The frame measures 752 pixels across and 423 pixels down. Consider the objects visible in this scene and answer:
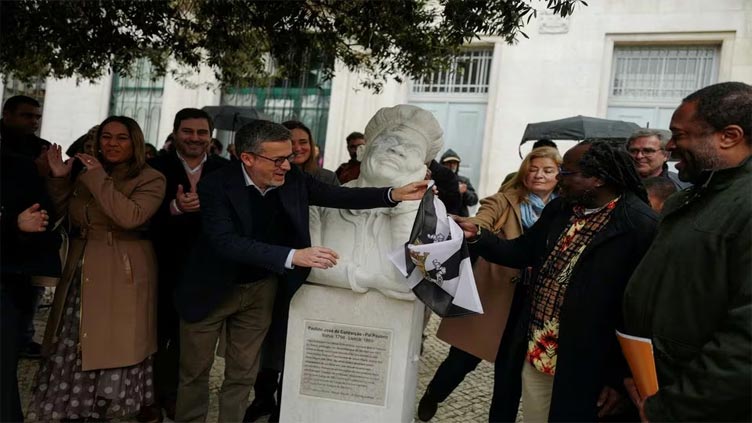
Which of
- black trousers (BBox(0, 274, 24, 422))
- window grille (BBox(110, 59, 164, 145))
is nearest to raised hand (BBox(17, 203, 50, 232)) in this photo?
black trousers (BBox(0, 274, 24, 422))

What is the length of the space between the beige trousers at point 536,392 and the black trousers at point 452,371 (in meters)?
0.91

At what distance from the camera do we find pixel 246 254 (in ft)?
8.32

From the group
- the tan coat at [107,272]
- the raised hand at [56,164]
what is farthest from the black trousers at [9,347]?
the raised hand at [56,164]

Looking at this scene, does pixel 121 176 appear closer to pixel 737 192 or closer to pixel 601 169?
pixel 601 169

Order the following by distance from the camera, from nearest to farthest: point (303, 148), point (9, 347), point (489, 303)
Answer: point (9, 347)
point (489, 303)
point (303, 148)

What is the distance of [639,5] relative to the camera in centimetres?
959

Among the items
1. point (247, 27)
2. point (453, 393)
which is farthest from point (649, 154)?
point (247, 27)

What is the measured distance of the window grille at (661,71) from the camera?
964 centimetres

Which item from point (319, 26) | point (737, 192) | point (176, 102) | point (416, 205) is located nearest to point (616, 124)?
point (319, 26)

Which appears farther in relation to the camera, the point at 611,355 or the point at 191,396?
the point at 191,396

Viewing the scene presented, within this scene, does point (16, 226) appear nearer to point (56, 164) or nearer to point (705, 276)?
point (56, 164)

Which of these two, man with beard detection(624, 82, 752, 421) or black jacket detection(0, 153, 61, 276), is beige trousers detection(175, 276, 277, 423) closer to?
black jacket detection(0, 153, 61, 276)

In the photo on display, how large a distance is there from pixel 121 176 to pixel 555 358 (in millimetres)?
2427

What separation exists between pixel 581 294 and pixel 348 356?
1.21m
